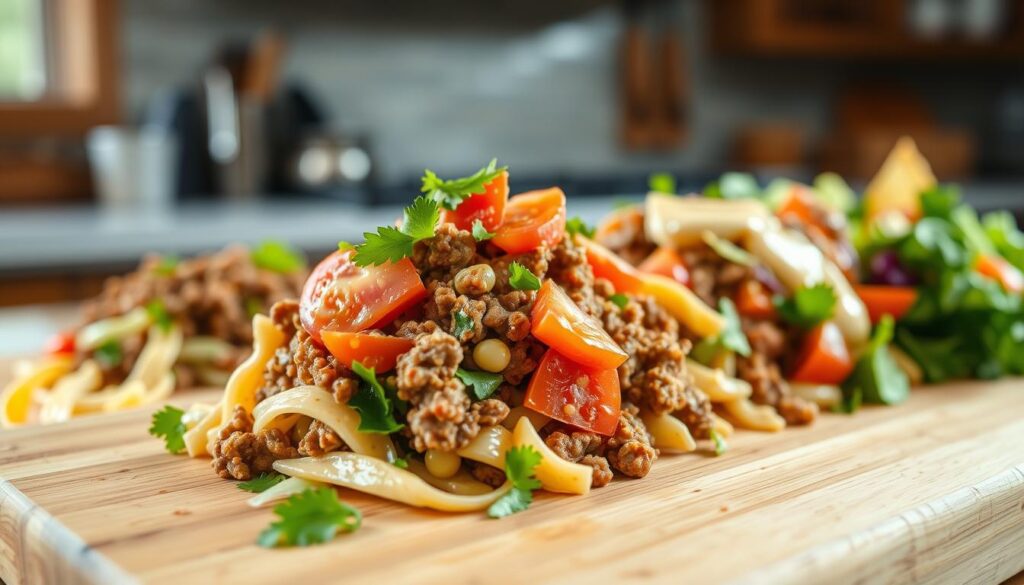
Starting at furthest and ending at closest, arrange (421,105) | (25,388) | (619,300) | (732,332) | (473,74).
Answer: (473,74) < (421,105) < (25,388) < (732,332) < (619,300)

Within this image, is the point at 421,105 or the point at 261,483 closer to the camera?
the point at 261,483

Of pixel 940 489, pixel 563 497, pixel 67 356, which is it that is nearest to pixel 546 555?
pixel 563 497

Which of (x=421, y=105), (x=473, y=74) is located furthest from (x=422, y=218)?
(x=473, y=74)

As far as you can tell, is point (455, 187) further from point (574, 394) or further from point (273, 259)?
point (273, 259)

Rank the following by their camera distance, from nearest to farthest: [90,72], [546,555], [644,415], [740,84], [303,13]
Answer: [546,555] → [644,415] → [90,72] → [303,13] → [740,84]

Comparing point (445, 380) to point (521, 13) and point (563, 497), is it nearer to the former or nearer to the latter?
point (563, 497)

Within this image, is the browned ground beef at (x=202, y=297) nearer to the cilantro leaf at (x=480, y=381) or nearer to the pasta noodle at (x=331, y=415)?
the pasta noodle at (x=331, y=415)
